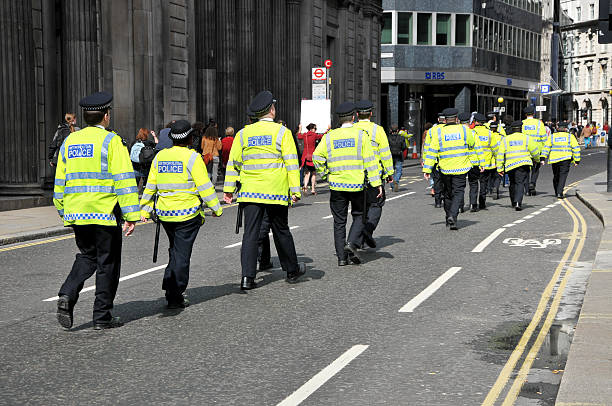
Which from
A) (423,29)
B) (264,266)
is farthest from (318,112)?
(423,29)

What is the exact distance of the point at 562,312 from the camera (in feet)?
27.6

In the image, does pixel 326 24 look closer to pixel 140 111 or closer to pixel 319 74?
pixel 319 74

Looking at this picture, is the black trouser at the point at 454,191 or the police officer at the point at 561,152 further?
the police officer at the point at 561,152

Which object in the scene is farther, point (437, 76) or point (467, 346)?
point (437, 76)

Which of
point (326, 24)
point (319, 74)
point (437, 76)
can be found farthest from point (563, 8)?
point (319, 74)

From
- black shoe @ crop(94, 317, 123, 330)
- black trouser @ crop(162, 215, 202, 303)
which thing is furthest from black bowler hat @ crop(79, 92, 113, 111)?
black shoe @ crop(94, 317, 123, 330)

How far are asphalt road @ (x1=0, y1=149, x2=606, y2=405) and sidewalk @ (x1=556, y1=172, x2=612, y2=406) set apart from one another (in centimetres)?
30

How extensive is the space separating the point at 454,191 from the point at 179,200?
7560mm

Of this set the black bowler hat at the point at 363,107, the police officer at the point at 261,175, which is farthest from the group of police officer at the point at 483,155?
the police officer at the point at 261,175

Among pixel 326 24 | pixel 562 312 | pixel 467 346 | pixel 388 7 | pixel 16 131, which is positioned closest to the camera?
pixel 467 346

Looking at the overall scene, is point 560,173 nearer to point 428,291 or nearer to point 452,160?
point 452,160

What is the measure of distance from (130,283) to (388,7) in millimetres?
48937

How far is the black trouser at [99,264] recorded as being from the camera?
7.68 meters

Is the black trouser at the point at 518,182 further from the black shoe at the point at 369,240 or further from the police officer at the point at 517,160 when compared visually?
the black shoe at the point at 369,240
